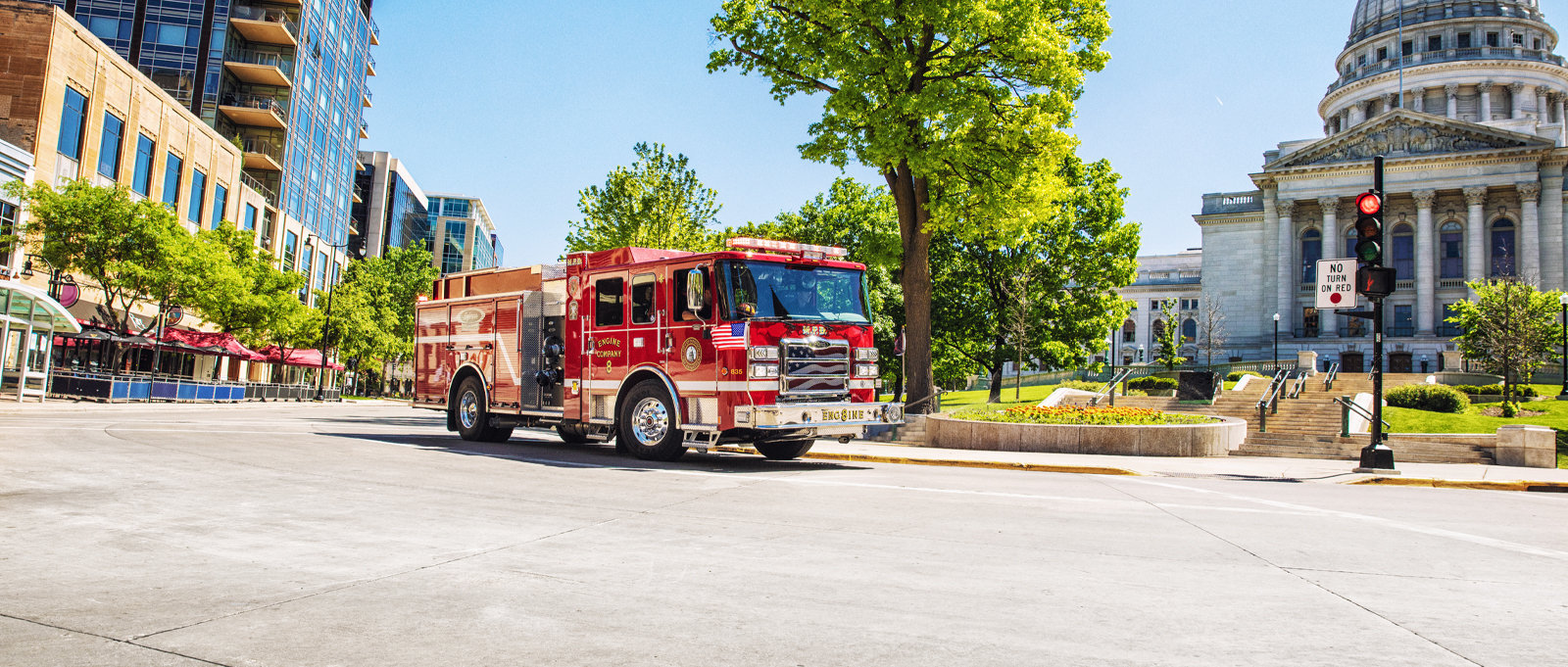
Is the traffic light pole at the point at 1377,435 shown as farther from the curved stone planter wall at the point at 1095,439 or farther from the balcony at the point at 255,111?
the balcony at the point at 255,111

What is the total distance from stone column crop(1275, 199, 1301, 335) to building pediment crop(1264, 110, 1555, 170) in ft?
10.9

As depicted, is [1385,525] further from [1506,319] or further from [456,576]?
[1506,319]

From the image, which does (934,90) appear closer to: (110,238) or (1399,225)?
(110,238)

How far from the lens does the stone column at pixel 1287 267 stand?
69406 mm

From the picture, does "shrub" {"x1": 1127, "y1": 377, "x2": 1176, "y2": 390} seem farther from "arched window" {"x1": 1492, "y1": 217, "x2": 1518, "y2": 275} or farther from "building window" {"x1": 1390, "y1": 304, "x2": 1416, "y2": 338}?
"arched window" {"x1": 1492, "y1": 217, "x2": 1518, "y2": 275}

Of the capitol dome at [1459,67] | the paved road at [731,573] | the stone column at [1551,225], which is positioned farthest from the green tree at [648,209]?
the capitol dome at [1459,67]

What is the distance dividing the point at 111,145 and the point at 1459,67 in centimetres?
10416

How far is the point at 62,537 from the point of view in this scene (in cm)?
623

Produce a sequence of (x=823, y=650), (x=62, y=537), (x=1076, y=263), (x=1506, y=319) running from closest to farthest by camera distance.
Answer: (x=823, y=650)
(x=62, y=537)
(x=1506, y=319)
(x=1076, y=263)

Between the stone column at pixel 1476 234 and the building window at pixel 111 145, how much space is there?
81.8 meters

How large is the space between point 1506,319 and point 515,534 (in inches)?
1749

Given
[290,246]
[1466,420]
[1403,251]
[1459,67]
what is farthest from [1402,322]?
[290,246]

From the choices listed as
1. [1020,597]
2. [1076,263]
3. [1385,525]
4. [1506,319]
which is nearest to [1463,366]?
[1506,319]

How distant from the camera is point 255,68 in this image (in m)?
56.5
